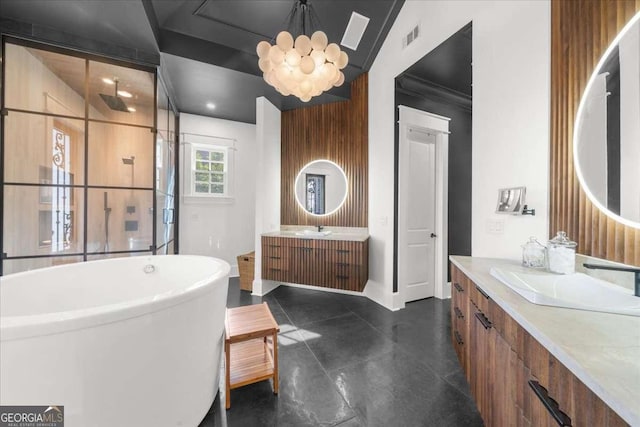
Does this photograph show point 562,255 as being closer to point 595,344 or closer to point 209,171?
point 595,344

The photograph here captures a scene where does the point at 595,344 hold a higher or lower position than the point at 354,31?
lower

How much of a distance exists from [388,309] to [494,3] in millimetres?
2931

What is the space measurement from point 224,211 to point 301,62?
310 cm

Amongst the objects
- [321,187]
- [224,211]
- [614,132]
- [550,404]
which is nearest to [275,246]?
[321,187]

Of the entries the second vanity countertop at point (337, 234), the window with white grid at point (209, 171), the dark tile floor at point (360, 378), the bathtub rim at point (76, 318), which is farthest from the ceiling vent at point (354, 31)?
the dark tile floor at point (360, 378)

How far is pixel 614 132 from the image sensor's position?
3.75 ft

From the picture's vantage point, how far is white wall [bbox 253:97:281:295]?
3479 mm

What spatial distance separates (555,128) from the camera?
1413mm

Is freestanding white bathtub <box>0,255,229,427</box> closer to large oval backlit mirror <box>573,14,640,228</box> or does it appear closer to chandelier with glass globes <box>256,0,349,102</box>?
chandelier with glass globes <box>256,0,349,102</box>

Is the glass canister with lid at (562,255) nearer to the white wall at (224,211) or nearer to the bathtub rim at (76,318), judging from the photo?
the bathtub rim at (76,318)

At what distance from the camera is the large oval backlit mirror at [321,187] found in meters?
3.71

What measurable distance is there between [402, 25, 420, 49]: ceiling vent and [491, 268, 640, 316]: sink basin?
7.90 feet

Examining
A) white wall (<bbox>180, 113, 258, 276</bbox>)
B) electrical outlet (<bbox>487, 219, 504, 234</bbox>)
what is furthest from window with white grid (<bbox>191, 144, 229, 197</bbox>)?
electrical outlet (<bbox>487, 219, 504, 234</bbox>)

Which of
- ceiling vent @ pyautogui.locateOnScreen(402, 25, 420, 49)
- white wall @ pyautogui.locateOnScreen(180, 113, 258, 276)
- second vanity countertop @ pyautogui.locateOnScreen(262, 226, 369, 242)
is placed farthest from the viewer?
white wall @ pyautogui.locateOnScreen(180, 113, 258, 276)
